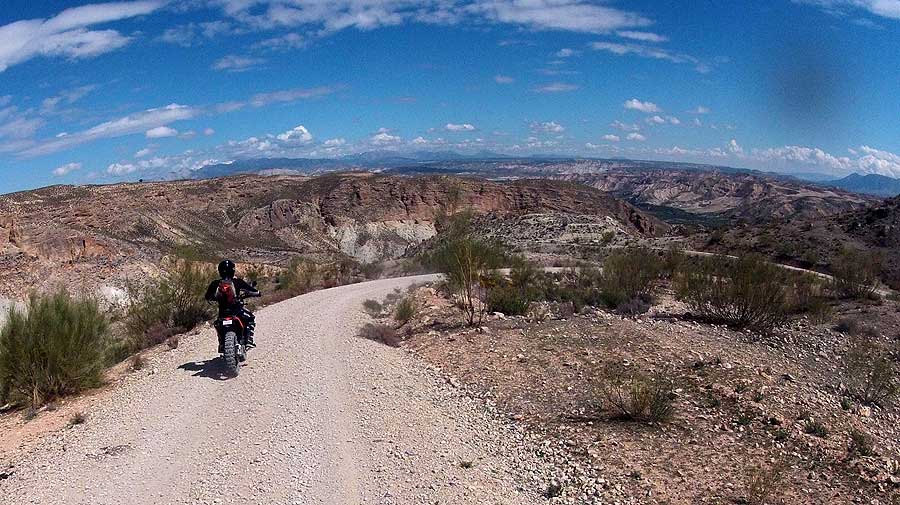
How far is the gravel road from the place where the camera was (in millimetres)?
6000

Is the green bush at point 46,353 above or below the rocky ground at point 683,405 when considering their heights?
above

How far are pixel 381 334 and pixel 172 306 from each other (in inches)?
242

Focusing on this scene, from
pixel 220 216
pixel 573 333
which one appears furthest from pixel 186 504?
pixel 220 216

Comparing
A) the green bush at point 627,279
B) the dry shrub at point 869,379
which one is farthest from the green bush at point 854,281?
the dry shrub at point 869,379

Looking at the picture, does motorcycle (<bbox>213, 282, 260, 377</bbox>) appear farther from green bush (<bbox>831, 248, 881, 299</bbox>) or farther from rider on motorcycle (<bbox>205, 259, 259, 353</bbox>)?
green bush (<bbox>831, 248, 881, 299</bbox>)

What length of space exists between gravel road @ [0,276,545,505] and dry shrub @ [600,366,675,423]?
5.41 feet

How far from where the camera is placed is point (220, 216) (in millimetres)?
88562

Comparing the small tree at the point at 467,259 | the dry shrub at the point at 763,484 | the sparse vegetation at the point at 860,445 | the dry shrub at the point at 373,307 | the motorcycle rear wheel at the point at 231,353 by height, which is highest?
the small tree at the point at 467,259

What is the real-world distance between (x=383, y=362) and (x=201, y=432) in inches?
159

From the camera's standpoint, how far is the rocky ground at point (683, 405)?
6578 mm

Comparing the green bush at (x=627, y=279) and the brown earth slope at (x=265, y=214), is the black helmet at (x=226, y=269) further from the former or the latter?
the brown earth slope at (x=265, y=214)

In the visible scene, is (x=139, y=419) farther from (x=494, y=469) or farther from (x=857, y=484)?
(x=857, y=484)

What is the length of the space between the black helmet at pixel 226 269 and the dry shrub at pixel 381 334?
12.3ft

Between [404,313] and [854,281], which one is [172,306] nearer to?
[404,313]
